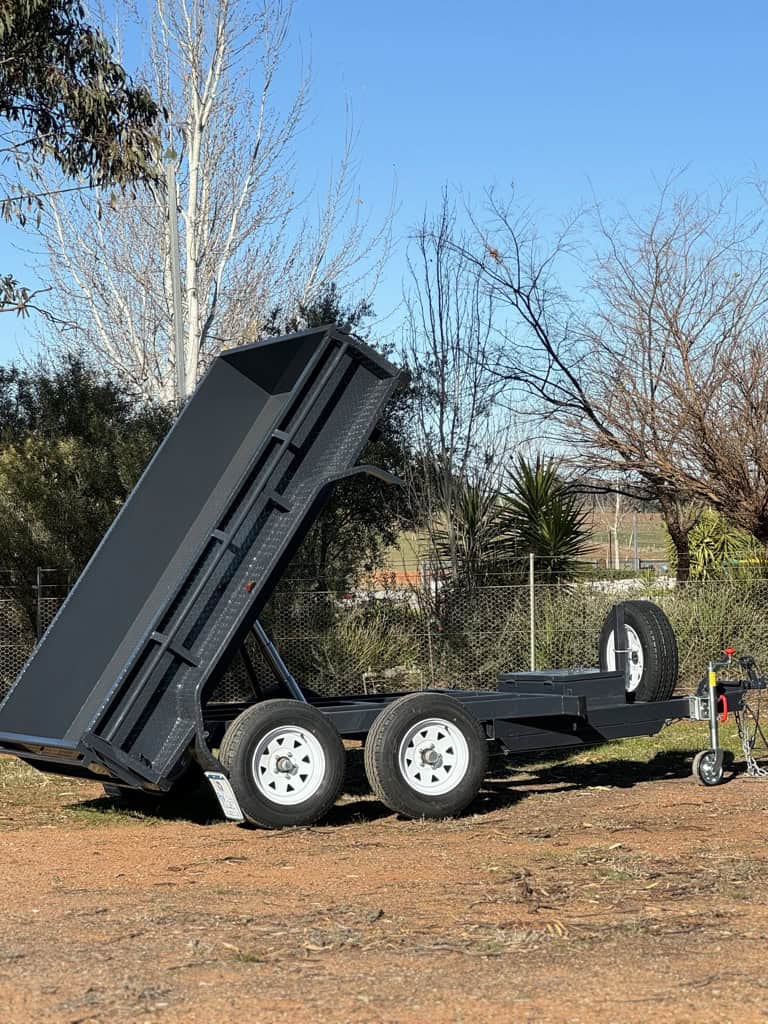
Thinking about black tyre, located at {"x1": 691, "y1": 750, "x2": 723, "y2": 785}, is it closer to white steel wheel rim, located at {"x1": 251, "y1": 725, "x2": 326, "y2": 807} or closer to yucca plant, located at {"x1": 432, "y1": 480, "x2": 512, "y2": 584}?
white steel wheel rim, located at {"x1": 251, "y1": 725, "x2": 326, "y2": 807}

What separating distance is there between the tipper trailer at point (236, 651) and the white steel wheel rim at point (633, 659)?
0.35 metres

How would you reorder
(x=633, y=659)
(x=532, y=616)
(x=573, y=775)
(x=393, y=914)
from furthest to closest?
(x=532, y=616), (x=573, y=775), (x=633, y=659), (x=393, y=914)

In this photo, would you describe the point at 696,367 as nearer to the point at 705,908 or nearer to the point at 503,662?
the point at 503,662

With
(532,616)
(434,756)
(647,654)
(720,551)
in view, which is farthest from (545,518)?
(434,756)

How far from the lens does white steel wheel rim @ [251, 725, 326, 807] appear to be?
8648 mm

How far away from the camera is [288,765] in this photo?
8781 millimetres

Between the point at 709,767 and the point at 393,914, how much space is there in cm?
484

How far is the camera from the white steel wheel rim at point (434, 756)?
913 centimetres

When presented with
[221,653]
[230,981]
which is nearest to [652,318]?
[221,653]

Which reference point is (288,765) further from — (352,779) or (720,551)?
(720,551)

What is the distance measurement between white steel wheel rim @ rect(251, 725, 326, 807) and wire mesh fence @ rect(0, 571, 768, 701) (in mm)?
6953

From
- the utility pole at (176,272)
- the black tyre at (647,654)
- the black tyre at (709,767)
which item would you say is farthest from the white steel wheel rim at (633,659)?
the utility pole at (176,272)

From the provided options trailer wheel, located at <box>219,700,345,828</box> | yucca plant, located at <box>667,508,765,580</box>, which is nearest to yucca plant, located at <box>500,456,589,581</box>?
yucca plant, located at <box>667,508,765,580</box>

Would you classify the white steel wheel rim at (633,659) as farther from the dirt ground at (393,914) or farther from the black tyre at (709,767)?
the dirt ground at (393,914)
